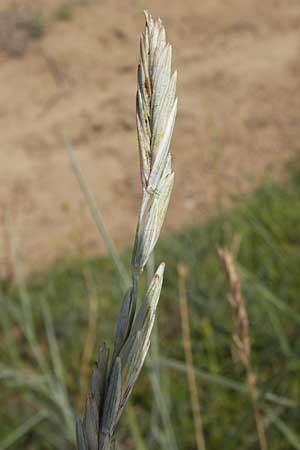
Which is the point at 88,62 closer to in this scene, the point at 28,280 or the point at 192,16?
the point at 192,16

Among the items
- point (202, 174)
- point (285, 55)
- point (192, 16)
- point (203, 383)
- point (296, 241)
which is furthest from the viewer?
point (192, 16)

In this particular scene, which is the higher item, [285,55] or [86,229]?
[285,55]

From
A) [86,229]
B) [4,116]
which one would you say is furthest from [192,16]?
[86,229]

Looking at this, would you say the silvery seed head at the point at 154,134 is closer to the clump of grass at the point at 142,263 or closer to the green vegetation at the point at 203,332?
the clump of grass at the point at 142,263

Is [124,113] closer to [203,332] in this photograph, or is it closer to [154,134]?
[203,332]

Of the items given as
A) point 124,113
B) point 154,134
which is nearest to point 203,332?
point 154,134

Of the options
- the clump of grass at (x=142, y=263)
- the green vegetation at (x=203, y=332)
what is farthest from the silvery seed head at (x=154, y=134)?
the green vegetation at (x=203, y=332)
